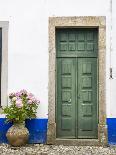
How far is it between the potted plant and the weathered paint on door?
2.53 ft

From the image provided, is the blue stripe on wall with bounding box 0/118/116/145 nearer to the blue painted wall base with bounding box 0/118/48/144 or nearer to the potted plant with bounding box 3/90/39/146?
the blue painted wall base with bounding box 0/118/48/144

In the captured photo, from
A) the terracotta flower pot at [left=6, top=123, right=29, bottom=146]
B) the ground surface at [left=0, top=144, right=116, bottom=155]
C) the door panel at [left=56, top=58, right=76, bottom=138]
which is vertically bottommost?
the ground surface at [left=0, top=144, right=116, bottom=155]

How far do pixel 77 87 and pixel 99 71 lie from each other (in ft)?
2.17

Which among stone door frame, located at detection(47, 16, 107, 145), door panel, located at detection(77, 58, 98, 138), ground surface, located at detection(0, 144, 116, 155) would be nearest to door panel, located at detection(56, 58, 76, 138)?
door panel, located at detection(77, 58, 98, 138)

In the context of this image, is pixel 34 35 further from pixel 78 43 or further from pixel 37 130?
pixel 37 130

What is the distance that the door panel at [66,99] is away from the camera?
32.7ft

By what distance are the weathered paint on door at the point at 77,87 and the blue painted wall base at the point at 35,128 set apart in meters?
0.42

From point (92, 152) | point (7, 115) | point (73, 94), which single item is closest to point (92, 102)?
point (73, 94)

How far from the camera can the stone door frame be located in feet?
31.7

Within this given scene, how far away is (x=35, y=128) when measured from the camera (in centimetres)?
971

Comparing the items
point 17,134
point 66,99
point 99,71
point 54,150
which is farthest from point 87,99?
point 17,134

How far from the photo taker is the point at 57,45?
32.9 ft

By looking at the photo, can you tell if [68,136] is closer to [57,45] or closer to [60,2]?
[57,45]

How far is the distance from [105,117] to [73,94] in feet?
3.02
